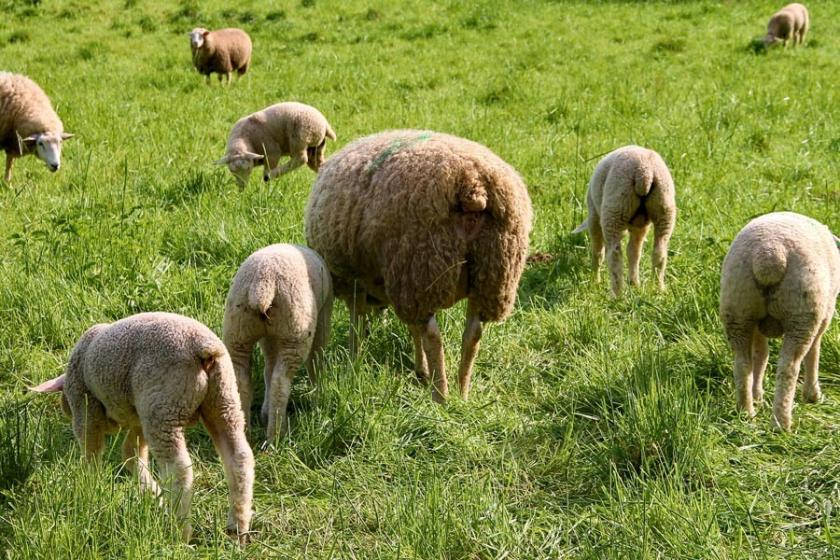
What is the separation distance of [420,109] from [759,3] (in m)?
11.4

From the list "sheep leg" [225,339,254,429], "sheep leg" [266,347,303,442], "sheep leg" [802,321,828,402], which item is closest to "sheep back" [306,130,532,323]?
"sheep leg" [266,347,303,442]

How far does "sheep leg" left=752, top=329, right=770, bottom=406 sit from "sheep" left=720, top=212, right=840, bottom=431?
6 cm

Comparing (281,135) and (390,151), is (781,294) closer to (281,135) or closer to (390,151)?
(390,151)

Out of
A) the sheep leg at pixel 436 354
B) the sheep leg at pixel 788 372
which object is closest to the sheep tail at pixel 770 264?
the sheep leg at pixel 788 372

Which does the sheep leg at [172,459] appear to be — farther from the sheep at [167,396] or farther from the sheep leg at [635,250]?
the sheep leg at [635,250]

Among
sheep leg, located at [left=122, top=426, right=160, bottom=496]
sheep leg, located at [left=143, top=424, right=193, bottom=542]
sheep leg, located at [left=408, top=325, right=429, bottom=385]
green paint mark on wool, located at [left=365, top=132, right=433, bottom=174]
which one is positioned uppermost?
green paint mark on wool, located at [left=365, top=132, right=433, bottom=174]

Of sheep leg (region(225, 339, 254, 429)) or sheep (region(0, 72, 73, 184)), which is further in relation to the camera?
sheep (region(0, 72, 73, 184))

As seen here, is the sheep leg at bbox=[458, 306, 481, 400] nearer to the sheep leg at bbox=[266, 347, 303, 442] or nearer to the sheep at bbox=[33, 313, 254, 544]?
the sheep leg at bbox=[266, 347, 303, 442]

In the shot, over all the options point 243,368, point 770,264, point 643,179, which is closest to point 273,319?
point 243,368

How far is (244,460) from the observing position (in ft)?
11.0

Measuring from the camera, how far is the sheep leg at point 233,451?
3322 millimetres

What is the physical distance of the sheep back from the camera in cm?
426

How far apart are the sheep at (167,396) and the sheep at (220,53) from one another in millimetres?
10351

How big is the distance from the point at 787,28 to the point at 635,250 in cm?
1077
